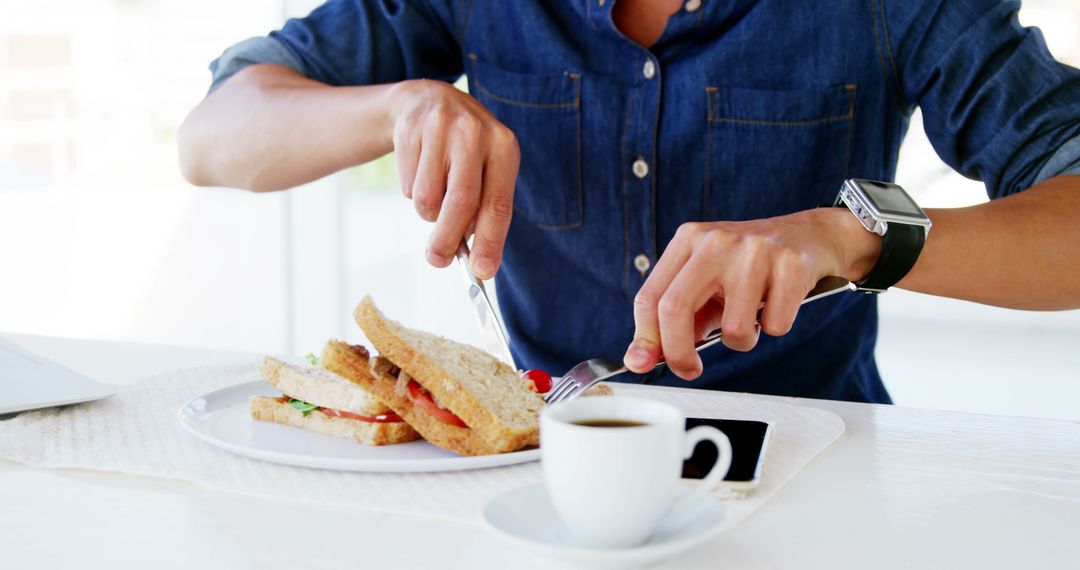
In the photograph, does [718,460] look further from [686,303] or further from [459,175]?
[459,175]

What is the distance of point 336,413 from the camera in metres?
1.04

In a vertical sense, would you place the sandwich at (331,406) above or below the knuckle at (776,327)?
below

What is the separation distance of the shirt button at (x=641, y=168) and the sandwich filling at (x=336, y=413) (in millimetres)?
675

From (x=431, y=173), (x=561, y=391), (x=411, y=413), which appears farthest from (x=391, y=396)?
(x=431, y=173)

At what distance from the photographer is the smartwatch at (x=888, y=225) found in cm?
112

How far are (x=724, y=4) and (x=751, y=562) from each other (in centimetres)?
98

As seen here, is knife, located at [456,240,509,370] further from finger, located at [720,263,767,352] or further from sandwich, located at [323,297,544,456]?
finger, located at [720,263,767,352]

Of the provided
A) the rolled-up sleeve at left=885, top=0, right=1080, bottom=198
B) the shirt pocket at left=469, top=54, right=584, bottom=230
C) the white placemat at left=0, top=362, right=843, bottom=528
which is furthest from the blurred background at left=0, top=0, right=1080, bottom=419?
the white placemat at left=0, top=362, right=843, bottom=528

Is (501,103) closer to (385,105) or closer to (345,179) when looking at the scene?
(385,105)

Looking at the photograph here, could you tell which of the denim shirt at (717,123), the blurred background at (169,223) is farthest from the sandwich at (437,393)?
the blurred background at (169,223)

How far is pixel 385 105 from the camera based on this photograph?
1.36m

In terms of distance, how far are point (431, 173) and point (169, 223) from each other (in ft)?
11.1

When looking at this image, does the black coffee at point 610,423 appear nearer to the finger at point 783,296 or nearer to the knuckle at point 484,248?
the finger at point 783,296

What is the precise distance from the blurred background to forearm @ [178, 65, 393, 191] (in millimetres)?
2270
